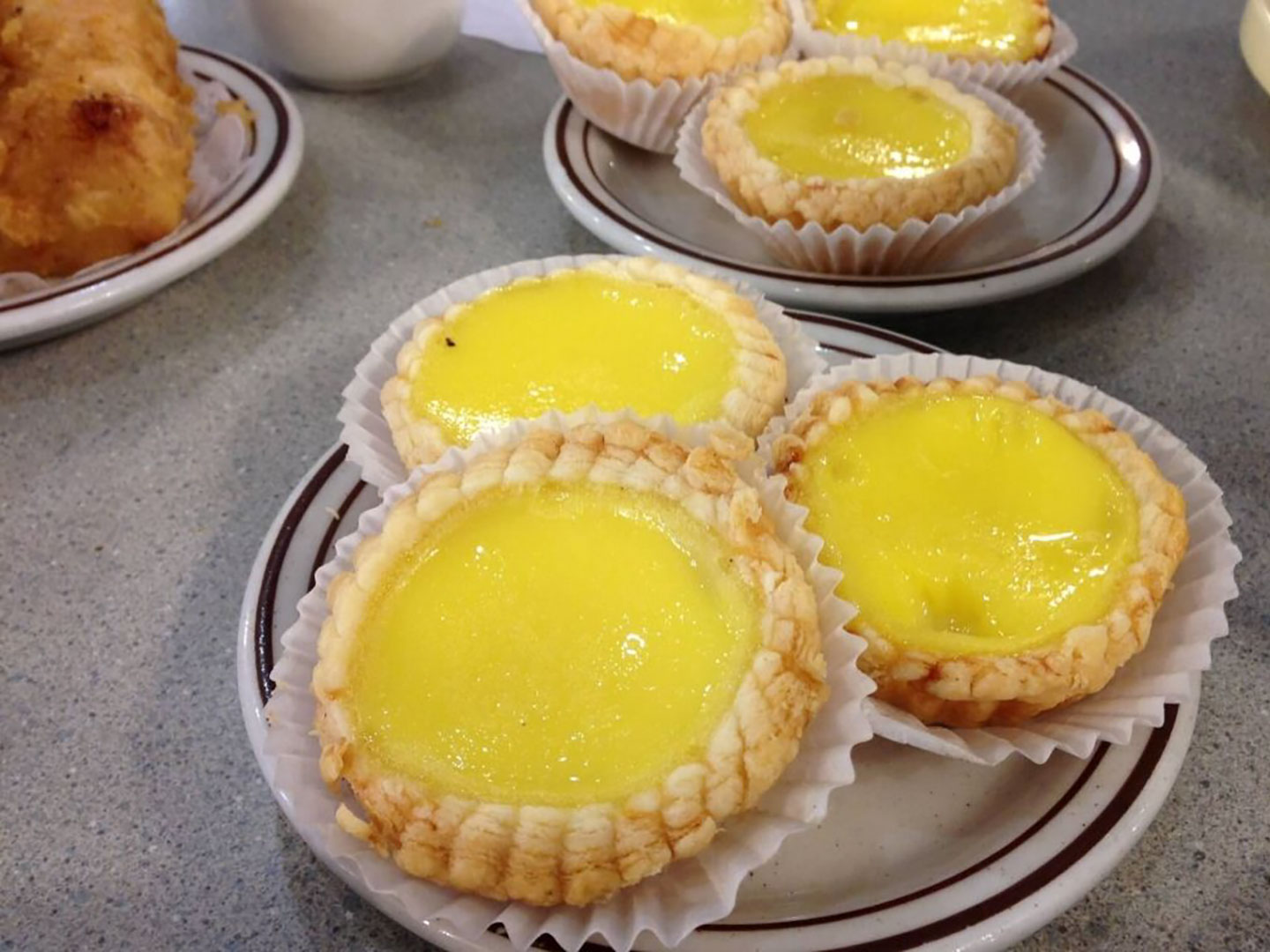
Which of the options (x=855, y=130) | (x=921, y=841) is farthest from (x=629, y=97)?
(x=921, y=841)

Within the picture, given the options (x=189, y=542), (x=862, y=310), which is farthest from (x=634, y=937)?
(x=862, y=310)

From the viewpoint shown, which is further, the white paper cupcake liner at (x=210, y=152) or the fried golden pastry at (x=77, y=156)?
the white paper cupcake liner at (x=210, y=152)

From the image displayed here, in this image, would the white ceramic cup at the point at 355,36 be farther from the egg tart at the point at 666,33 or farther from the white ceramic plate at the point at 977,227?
the white ceramic plate at the point at 977,227

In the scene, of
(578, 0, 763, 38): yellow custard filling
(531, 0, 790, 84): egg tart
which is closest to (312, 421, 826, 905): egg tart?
(531, 0, 790, 84): egg tart

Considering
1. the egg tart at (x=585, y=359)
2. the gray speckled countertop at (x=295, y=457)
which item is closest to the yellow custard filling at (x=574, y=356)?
the egg tart at (x=585, y=359)

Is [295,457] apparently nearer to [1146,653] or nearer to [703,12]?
[1146,653]

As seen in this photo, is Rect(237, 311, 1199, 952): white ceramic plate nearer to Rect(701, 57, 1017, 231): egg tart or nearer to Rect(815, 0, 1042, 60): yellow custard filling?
Rect(701, 57, 1017, 231): egg tart
